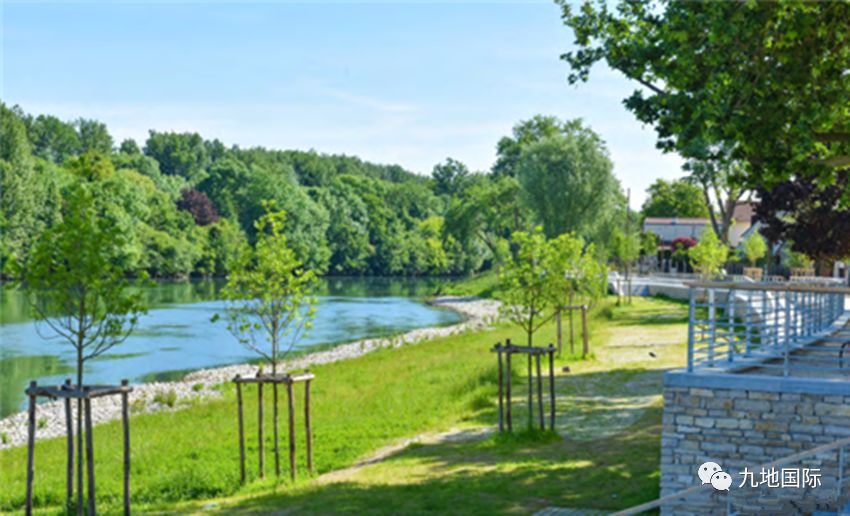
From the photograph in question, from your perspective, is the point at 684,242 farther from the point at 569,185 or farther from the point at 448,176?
the point at 448,176

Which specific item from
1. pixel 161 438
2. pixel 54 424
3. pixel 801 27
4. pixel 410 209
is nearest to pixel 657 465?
pixel 801 27

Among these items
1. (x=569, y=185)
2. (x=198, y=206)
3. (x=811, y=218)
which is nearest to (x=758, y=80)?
(x=811, y=218)

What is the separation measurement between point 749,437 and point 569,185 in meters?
51.4

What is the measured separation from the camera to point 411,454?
1486 centimetres

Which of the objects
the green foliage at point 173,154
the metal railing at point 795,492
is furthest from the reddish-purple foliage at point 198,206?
the metal railing at point 795,492

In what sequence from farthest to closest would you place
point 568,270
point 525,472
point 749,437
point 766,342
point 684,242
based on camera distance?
point 684,242, point 568,270, point 766,342, point 525,472, point 749,437

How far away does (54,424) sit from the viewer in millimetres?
21234

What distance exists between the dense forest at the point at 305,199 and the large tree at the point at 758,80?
1683 inches

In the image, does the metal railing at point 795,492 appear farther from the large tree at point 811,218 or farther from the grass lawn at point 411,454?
the large tree at point 811,218

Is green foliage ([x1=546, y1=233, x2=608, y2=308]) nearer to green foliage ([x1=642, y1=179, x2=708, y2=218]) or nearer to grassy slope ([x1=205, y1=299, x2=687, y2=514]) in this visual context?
grassy slope ([x1=205, y1=299, x2=687, y2=514])

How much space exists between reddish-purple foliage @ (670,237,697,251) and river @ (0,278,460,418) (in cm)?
2807

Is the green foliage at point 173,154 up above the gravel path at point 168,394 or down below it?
above

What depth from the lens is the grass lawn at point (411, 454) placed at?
39.0 ft

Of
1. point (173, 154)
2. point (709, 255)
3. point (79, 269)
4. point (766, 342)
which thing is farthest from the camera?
point (173, 154)
